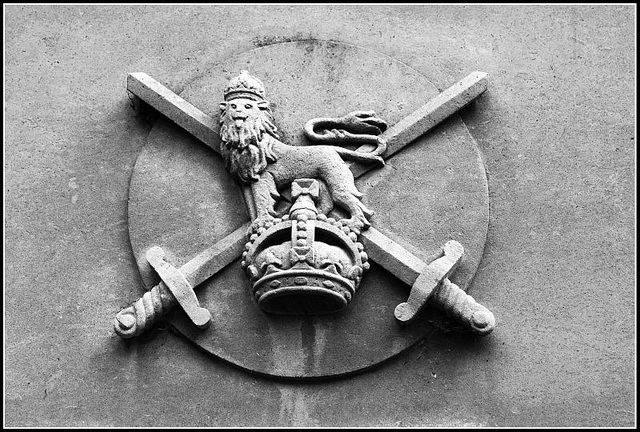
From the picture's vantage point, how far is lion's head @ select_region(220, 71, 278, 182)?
752cm

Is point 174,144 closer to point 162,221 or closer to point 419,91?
point 162,221

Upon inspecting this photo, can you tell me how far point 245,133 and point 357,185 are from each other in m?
0.79

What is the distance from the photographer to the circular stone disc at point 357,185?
24.0 ft

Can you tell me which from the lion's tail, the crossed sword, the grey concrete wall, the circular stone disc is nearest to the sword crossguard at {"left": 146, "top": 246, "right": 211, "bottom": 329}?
the crossed sword

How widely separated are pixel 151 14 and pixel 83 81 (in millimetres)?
693

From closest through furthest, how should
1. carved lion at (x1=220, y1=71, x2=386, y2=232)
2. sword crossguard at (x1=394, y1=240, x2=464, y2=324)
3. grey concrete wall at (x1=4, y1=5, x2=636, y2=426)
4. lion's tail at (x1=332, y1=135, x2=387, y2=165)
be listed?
sword crossguard at (x1=394, y1=240, x2=464, y2=324) → grey concrete wall at (x1=4, y1=5, x2=636, y2=426) → carved lion at (x1=220, y1=71, x2=386, y2=232) → lion's tail at (x1=332, y1=135, x2=387, y2=165)

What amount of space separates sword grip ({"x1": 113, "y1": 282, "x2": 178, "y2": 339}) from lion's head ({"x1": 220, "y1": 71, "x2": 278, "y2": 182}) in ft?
2.98

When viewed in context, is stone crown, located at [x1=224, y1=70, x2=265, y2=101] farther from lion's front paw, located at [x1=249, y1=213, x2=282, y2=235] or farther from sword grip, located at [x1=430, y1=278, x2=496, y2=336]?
sword grip, located at [x1=430, y1=278, x2=496, y2=336]

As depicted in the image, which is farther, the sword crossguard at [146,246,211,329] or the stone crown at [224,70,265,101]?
the stone crown at [224,70,265,101]

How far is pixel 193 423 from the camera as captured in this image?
723 cm

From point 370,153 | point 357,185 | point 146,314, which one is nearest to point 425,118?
point 370,153

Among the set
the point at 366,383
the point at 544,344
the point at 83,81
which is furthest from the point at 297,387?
the point at 83,81

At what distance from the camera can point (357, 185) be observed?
762 centimetres

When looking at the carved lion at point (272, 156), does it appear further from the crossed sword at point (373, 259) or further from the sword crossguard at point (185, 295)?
the sword crossguard at point (185, 295)
